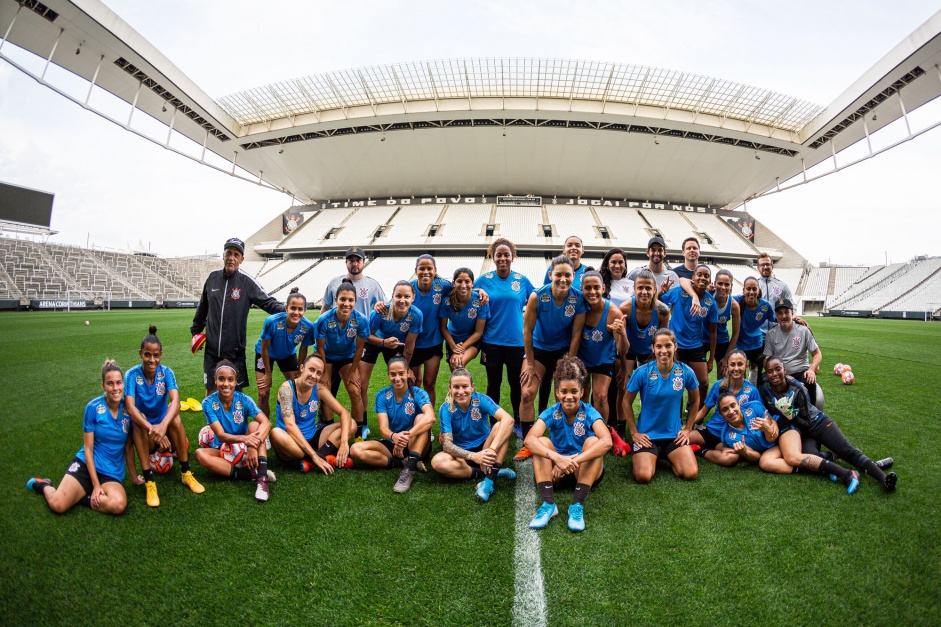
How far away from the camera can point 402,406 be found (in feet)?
13.0

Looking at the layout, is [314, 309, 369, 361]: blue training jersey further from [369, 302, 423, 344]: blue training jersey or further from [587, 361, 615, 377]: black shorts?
[587, 361, 615, 377]: black shorts

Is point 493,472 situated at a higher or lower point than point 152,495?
higher

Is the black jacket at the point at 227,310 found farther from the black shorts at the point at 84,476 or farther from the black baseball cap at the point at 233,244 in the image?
the black shorts at the point at 84,476

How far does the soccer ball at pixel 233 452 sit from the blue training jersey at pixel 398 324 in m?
1.72

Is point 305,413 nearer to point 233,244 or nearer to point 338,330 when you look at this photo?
point 338,330

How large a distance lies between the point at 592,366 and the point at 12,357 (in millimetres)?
11522

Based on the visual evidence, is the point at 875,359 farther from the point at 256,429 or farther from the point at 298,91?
the point at 298,91

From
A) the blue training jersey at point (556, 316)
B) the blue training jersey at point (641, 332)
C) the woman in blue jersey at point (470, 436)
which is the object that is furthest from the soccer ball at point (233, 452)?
the blue training jersey at point (641, 332)

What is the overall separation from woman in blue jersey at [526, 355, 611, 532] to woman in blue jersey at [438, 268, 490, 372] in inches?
50.7

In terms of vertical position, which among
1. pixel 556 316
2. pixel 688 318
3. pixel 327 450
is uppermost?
pixel 688 318

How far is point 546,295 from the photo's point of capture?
4.27 m

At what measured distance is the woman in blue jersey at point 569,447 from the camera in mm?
3071

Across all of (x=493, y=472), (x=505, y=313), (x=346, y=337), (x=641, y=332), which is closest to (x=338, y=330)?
(x=346, y=337)

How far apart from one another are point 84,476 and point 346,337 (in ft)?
7.64
